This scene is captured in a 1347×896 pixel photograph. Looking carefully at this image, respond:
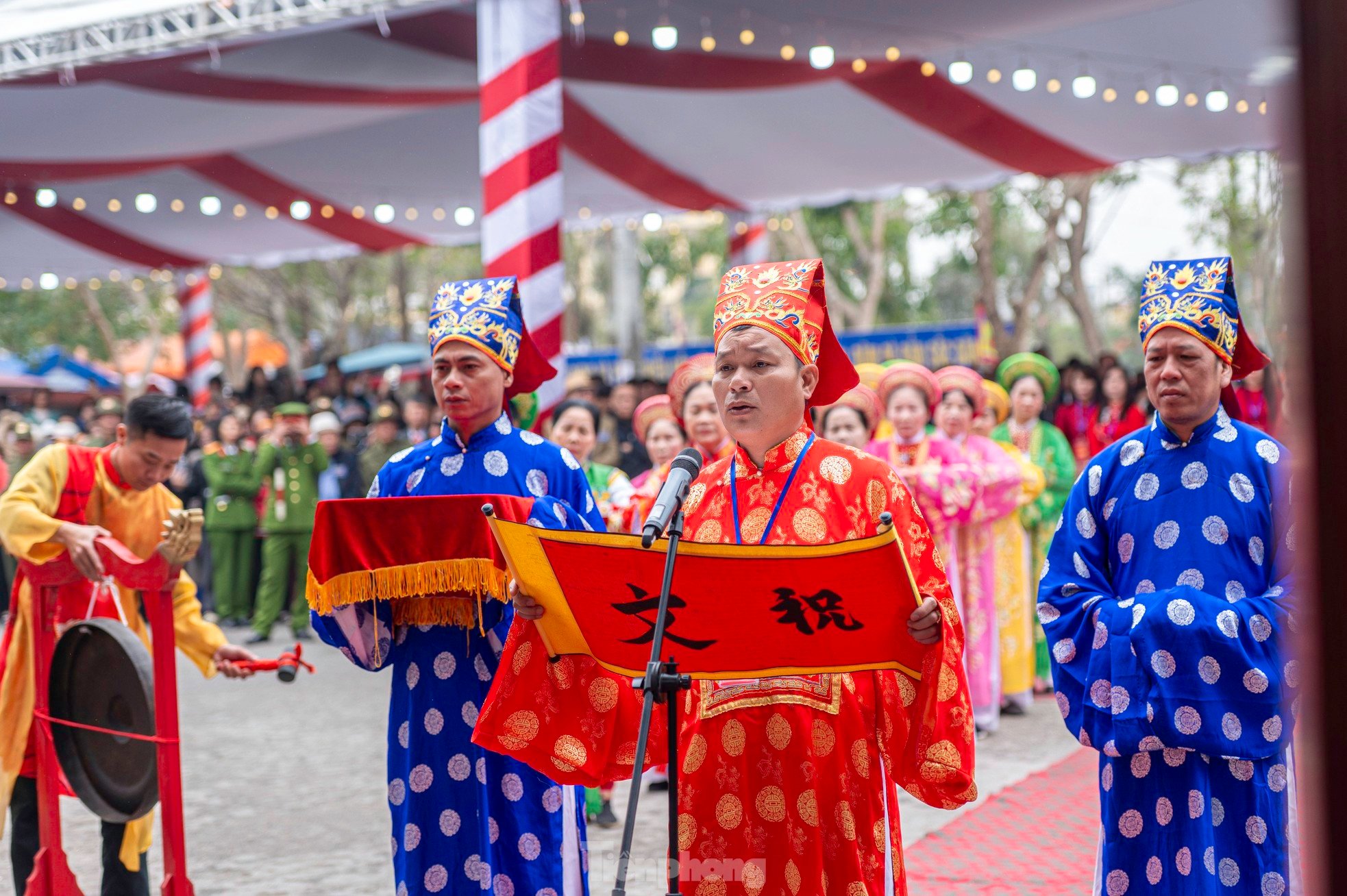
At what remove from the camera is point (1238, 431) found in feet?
9.43

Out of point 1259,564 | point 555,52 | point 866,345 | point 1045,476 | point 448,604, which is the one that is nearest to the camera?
point 1259,564

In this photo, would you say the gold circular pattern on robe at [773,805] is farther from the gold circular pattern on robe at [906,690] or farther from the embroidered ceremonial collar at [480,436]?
the embroidered ceremonial collar at [480,436]

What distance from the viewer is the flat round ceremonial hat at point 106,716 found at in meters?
3.53

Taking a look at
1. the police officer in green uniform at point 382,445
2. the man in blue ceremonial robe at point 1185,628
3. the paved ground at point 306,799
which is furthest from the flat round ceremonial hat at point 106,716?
the police officer in green uniform at point 382,445

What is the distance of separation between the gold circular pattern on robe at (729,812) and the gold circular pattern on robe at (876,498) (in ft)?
2.05

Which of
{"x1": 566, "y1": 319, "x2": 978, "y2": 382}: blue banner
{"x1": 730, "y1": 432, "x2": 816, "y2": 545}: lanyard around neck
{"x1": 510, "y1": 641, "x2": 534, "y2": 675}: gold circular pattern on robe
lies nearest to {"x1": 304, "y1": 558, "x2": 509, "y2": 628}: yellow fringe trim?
{"x1": 510, "y1": 641, "x2": 534, "y2": 675}: gold circular pattern on robe

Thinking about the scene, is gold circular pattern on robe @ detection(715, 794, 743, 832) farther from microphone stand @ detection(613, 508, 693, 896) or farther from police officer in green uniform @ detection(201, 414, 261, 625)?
police officer in green uniform @ detection(201, 414, 261, 625)

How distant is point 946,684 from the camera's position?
2.39 m

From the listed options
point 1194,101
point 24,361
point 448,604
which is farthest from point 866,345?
A: point 24,361

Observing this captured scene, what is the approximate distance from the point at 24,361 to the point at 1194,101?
2516 centimetres

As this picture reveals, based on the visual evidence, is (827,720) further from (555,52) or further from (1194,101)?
(1194,101)

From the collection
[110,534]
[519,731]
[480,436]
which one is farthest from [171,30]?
[519,731]

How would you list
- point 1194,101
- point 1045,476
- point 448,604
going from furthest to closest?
point 1194,101, point 1045,476, point 448,604

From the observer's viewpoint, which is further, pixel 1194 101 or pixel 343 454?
pixel 343 454
